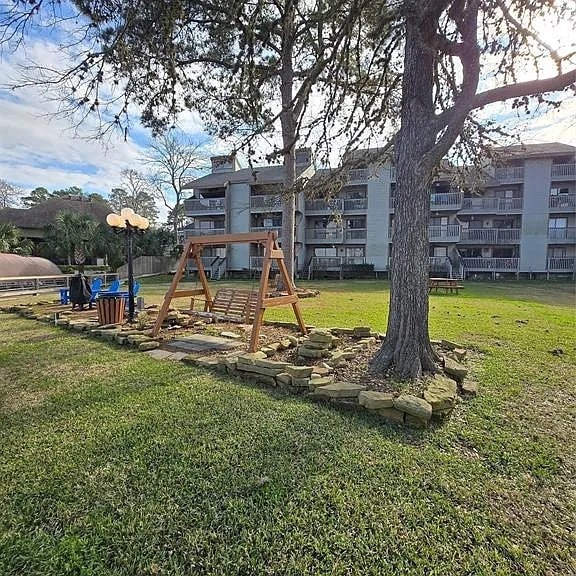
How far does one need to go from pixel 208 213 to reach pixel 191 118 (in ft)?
66.4

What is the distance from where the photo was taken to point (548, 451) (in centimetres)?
290

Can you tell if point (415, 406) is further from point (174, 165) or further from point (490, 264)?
point (174, 165)

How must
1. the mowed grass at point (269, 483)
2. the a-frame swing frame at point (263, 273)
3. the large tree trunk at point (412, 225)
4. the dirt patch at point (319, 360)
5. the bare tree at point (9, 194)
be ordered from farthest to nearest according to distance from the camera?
1. the bare tree at point (9, 194)
2. the a-frame swing frame at point (263, 273)
3. the large tree trunk at point (412, 225)
4. the dirt patch at point (319, 360)
5. the mowed grass at point (269, 483)

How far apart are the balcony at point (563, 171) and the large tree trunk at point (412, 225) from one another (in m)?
28.6

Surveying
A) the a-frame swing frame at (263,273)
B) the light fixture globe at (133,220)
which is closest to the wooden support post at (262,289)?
the a-frame swing frame at (263,273)

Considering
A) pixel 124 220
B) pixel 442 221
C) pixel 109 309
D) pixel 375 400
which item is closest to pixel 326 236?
pixel 442 221

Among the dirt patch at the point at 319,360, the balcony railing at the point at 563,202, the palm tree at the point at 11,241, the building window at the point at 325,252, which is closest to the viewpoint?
the dirt patch at the point at 319,360

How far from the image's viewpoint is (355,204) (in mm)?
29109

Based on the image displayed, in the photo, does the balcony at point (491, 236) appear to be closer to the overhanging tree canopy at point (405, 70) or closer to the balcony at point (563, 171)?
the balcony at point (563, 171)

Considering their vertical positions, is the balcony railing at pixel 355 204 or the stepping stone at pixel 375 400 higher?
the balcony railing at pixel 355 204

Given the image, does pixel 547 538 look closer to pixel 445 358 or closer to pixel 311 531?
pixel 311 531

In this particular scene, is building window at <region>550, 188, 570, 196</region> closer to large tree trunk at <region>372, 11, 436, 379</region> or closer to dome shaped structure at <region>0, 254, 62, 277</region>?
large tree trunk at <region>372, 11, 436, 379</region>

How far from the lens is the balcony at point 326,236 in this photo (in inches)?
1146

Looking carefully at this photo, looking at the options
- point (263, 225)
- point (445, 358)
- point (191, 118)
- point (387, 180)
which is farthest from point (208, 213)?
point (445, 358)
